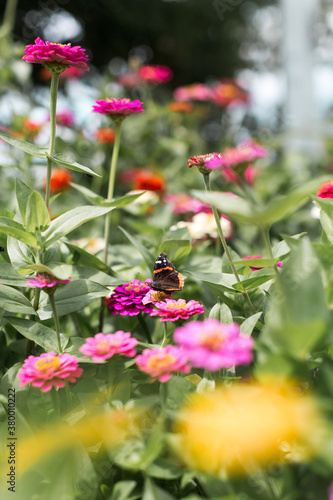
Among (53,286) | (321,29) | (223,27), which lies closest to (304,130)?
(321,29)

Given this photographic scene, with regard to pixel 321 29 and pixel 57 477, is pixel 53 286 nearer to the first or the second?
pixel 57 477

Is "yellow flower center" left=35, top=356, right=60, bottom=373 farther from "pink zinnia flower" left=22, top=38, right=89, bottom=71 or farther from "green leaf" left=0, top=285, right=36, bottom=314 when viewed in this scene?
"pink zinnia flower" left=22, top=38, right=89, bottom=71

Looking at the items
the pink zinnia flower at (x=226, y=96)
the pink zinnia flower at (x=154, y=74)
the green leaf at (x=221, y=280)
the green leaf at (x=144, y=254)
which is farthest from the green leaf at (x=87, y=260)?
the pink zinnia flower at (x=226, y=96)

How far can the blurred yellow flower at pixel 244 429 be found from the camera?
12.0 inches

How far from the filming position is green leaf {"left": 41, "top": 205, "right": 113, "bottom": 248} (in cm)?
52

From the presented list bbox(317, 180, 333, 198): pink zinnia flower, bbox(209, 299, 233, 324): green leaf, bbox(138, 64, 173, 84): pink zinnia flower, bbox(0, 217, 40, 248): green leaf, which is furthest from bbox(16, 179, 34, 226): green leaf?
bbox(138, 64, 173, 84): pink zinnia flower

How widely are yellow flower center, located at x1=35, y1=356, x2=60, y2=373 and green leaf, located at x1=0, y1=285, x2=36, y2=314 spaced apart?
113 mm

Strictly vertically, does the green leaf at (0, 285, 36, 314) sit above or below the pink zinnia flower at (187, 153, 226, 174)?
below

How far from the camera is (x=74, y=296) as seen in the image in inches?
20.9

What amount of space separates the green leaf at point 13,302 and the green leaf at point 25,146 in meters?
0.17

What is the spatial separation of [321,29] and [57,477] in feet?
9.26

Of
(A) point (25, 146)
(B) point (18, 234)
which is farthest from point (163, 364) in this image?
(A) point (25, 146)

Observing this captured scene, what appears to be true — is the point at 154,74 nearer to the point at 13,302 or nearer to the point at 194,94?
the point at 194,94

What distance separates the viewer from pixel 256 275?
0.51 metres
